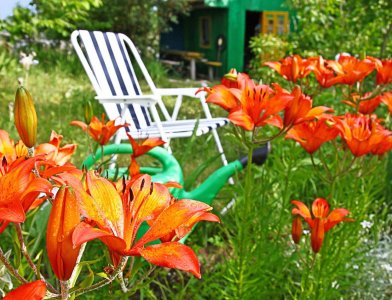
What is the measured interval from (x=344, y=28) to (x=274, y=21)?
6655 mm

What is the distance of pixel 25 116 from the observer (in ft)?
1.86

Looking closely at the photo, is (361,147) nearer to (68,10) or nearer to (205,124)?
(205,124)

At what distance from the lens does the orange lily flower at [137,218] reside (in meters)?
0.41

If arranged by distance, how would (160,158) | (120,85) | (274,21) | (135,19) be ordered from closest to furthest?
(160,158) → (120,85) → (135,19) → (274,21)

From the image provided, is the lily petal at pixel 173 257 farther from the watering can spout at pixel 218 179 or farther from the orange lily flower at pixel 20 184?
the watering can spout at pixel 218 179

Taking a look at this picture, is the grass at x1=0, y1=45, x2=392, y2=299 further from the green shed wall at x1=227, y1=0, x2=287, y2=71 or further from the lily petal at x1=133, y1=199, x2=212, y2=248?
the green shed wall at x1=227, y1=0, x2=287, y2=71

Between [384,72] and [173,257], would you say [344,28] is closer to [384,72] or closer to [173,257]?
[384,72]

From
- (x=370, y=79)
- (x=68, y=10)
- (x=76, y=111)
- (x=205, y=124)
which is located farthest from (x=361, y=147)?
(x=68, y=10)

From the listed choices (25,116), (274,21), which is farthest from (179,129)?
(274,21)

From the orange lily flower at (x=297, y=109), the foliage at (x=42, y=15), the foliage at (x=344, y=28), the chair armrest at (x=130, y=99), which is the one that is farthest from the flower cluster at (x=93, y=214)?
the foliage at (x=42, y=15)

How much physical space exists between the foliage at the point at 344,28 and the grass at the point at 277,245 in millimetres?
1844

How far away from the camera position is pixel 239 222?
126 cm

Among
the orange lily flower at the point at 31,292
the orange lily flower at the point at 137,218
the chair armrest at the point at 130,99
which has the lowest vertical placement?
the chair armrest at the point at 130,99

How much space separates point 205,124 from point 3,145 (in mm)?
2448
